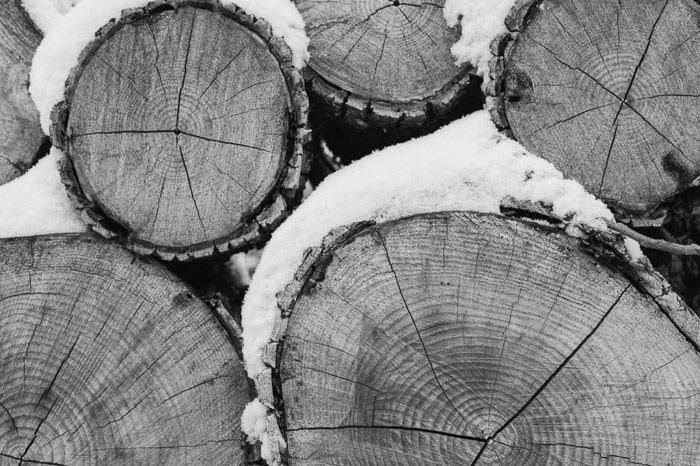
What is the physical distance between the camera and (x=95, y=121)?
159 cm

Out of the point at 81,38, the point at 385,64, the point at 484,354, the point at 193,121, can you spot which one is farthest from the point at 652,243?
the point at 81,38

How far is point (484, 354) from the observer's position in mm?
1313

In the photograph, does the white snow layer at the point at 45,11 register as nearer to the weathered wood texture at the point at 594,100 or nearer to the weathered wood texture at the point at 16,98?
the weathered wood texture at the point at 16,98

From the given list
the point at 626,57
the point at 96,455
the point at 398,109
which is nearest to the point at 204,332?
the point at 96,455

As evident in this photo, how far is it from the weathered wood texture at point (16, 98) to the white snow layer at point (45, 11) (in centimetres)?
2

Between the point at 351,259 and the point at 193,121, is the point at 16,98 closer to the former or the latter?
the point at 193,121

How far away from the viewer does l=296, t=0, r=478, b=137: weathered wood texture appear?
1687 mm

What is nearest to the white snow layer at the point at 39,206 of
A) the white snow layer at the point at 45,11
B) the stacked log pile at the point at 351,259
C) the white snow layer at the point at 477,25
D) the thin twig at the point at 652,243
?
the stacked log pile at the point at 351,259

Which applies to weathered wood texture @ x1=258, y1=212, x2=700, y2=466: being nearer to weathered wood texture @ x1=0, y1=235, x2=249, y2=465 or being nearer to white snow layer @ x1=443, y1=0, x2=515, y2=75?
weathered wood texture @ x1=0, y1=235, x2=249, y2=465

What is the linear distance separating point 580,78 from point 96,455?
1.63m

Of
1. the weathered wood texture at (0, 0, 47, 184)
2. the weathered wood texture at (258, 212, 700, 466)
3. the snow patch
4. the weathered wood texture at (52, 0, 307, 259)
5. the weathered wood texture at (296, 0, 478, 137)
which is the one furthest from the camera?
the weathered wood texture at (0, 0, 47, 184)

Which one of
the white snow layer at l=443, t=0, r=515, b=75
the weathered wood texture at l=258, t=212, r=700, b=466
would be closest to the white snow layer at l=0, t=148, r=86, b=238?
the weathered wood texture at l=258, t=212, r=700, b=466

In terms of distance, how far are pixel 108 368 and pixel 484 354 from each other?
96 cm

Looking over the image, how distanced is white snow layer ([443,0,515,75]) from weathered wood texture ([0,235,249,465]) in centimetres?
103
